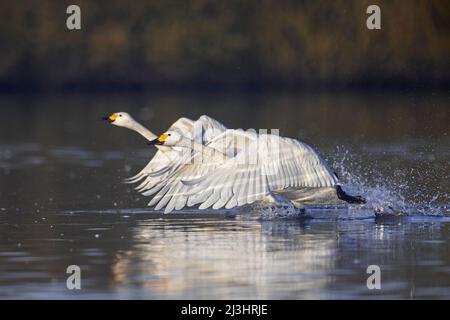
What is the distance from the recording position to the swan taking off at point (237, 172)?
54.9 ft

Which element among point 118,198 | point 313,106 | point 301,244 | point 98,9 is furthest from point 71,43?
point 301,244

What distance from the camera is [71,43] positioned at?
167 ft

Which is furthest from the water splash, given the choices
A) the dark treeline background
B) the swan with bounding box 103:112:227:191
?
the dark treeline background

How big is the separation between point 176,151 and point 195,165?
0.55 meters

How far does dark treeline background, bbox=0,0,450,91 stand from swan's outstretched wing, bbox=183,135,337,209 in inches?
1259

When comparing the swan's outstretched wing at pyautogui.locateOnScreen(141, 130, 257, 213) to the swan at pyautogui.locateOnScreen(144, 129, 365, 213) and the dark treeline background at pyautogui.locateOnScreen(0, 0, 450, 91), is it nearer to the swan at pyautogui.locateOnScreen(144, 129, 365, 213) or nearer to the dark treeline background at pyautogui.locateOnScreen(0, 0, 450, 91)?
the swan at pyautogui.locateOnScreen(144, 129, 365, 213)

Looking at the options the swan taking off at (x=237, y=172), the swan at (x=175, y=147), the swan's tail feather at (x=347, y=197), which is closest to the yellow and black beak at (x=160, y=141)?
the swan taking off at (x=237, y=172)

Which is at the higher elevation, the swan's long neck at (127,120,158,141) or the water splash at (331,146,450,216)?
the swan's long neck at (127,120,158,141)

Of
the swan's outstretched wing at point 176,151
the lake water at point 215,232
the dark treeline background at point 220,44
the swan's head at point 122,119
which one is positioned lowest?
the lake water at point 215,232

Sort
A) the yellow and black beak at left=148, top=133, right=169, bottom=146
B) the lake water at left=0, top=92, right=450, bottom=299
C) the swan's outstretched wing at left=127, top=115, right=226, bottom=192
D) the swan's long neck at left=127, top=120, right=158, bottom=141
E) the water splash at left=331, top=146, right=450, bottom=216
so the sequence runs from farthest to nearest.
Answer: the swan's long neck at left=127, top=120, right=158, bottom=141, the swan's outstretched wing at left=127, top=115, right=226, bottom=192, the yellow and black beak at left=148, top=133, right=169, bottom=146, the water splash at left=331, top=146, right=450, bottom=216, the lake water at left=0, top=92, right=450, bottom=299

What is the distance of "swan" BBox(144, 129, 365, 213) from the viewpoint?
16.7 metres

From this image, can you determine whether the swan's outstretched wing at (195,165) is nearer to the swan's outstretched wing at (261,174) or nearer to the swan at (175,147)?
the swan at (175,147)
